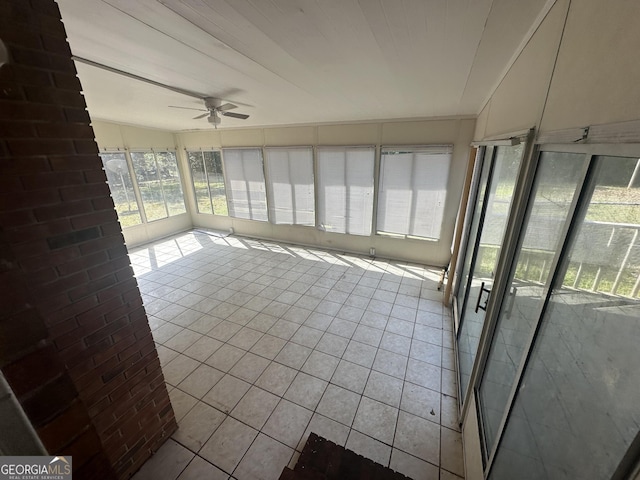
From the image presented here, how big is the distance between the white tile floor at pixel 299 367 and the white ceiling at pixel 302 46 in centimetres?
267

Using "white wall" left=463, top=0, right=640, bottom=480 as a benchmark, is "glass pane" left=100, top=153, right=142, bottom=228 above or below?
below

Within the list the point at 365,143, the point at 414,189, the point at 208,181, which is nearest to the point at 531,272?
the point at 414,189

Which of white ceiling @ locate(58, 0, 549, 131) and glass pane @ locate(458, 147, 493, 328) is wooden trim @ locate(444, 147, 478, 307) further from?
white ceiling @ locate(58, 0, 549, 131)

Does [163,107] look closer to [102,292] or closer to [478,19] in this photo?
[102,292]

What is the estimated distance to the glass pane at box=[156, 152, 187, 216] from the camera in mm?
6086

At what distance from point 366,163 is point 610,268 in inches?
161

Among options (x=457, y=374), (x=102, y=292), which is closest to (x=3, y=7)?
(x=102, y=292)

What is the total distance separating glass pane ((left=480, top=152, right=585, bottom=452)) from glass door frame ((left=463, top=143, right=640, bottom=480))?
2cm

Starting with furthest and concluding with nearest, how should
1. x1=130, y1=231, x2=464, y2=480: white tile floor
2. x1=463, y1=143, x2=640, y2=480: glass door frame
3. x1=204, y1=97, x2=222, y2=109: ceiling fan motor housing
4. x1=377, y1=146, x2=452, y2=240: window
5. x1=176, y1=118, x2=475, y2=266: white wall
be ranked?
x1=377, y1=146, x2=452, y2=240: window → x1=176, y1=118, x2=475, y2=266: white wall → x1=204, y1=97, x2=222, y2=109: ceiling fan motor housing → x1=130, y1=231, x2=464, y2=480: white tile floor → x1=463, y1=143, x2=640, y2=480: glass door frame

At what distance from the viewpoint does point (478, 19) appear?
3.98 ft

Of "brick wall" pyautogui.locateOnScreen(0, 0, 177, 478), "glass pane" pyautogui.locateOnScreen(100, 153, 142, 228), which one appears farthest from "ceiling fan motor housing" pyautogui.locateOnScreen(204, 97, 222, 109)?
"glass pane" pyautogui.locateOnScreen(100, 153, 142, 228)

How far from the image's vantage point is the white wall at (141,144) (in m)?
4.84

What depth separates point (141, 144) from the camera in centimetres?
550

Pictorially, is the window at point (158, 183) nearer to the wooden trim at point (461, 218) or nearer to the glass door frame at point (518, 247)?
the wooden trim at point (461, 218)
